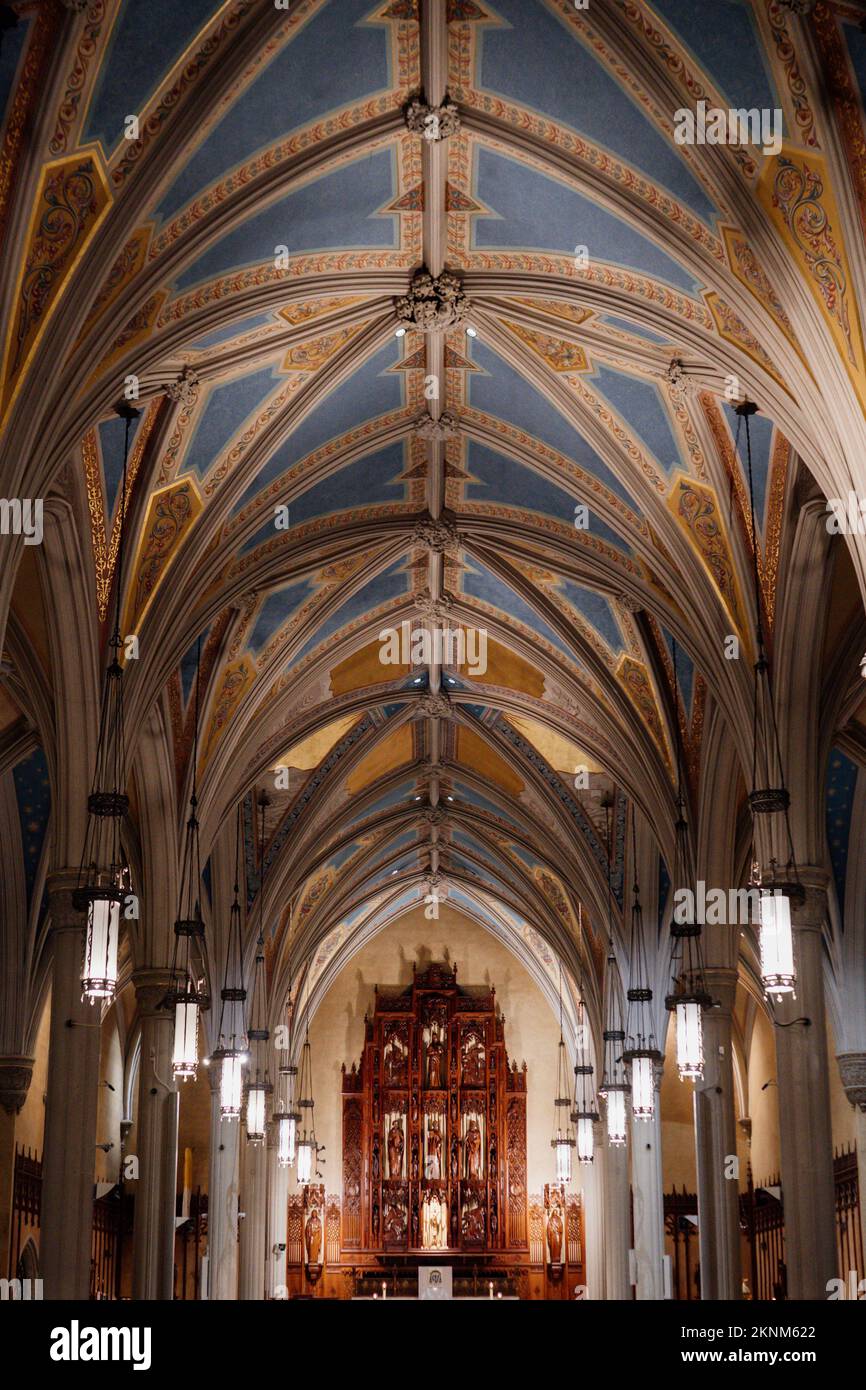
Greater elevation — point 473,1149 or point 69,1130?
point 473,1149

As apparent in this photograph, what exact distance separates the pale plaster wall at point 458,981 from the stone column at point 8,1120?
13.8 meters

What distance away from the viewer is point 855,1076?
23.9m

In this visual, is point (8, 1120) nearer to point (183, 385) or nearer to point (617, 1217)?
point (617, 1217)

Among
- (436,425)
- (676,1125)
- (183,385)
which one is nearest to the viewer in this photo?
(183,385)

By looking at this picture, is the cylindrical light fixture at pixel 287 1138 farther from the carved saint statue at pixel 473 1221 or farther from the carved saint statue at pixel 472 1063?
the carved saint statue at pixel 472 1063

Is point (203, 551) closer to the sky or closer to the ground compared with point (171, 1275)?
closer to the sky

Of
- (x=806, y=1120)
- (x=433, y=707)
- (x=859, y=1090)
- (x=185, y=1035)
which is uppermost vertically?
(x=433, y=707)

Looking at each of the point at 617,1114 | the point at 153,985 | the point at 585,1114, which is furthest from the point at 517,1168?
the point at 153,985

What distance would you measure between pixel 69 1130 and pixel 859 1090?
13.4 m

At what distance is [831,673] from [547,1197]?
24.0m

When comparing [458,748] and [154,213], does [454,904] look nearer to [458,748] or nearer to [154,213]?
[458,748]

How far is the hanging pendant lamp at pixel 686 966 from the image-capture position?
17.0 meters

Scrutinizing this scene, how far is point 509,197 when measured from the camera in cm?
1420
